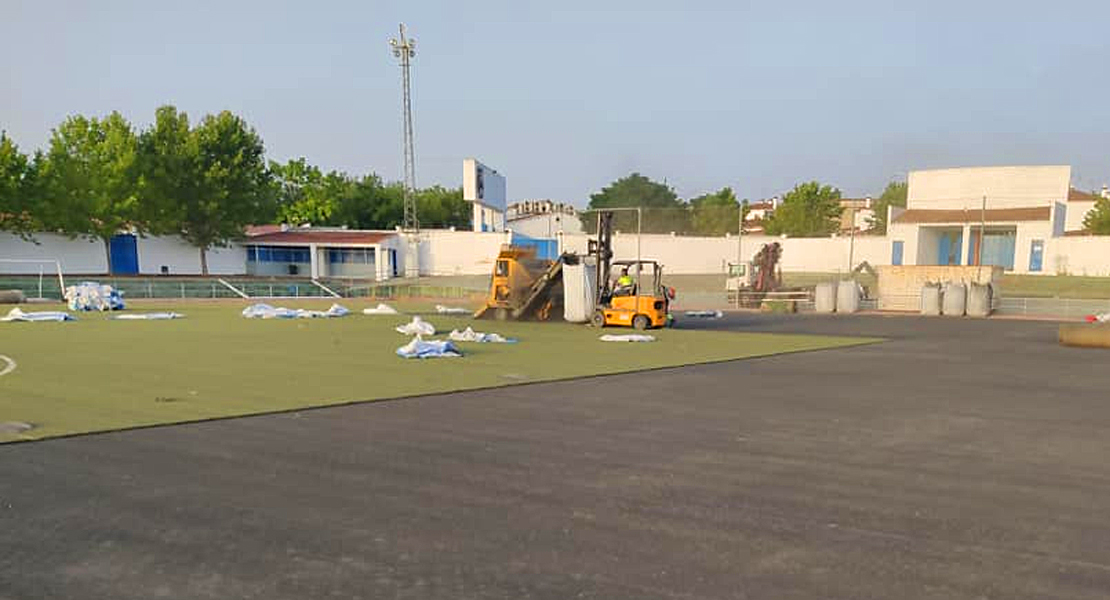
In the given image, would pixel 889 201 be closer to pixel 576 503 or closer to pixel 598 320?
pixel 598 320

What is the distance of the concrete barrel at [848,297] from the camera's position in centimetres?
2842

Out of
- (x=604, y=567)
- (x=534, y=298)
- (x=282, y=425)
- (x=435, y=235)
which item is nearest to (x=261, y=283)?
(x=435, y=235)

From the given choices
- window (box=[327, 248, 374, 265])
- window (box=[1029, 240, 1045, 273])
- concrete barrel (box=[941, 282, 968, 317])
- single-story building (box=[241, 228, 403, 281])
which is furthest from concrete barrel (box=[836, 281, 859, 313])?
window (box=[327, 248, 374, 265])

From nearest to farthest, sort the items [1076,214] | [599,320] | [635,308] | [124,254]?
[635,308] → [599,320] → [124,254] → [1076,214]

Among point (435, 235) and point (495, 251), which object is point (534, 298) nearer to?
point (495, 251)

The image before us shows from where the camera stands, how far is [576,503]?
209 inches

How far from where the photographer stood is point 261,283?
37.2 meters

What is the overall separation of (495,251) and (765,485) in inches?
1676

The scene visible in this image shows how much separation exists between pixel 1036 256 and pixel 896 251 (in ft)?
26.2

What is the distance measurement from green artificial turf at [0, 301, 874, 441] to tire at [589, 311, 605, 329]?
76 cm

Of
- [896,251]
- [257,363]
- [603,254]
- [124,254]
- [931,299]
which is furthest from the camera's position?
[896,251]

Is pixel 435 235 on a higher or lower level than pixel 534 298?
higher

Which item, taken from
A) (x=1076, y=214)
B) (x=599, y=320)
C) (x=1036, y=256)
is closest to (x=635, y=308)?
(x=599, y=320)

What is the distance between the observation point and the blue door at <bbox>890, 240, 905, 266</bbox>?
45156 mm
